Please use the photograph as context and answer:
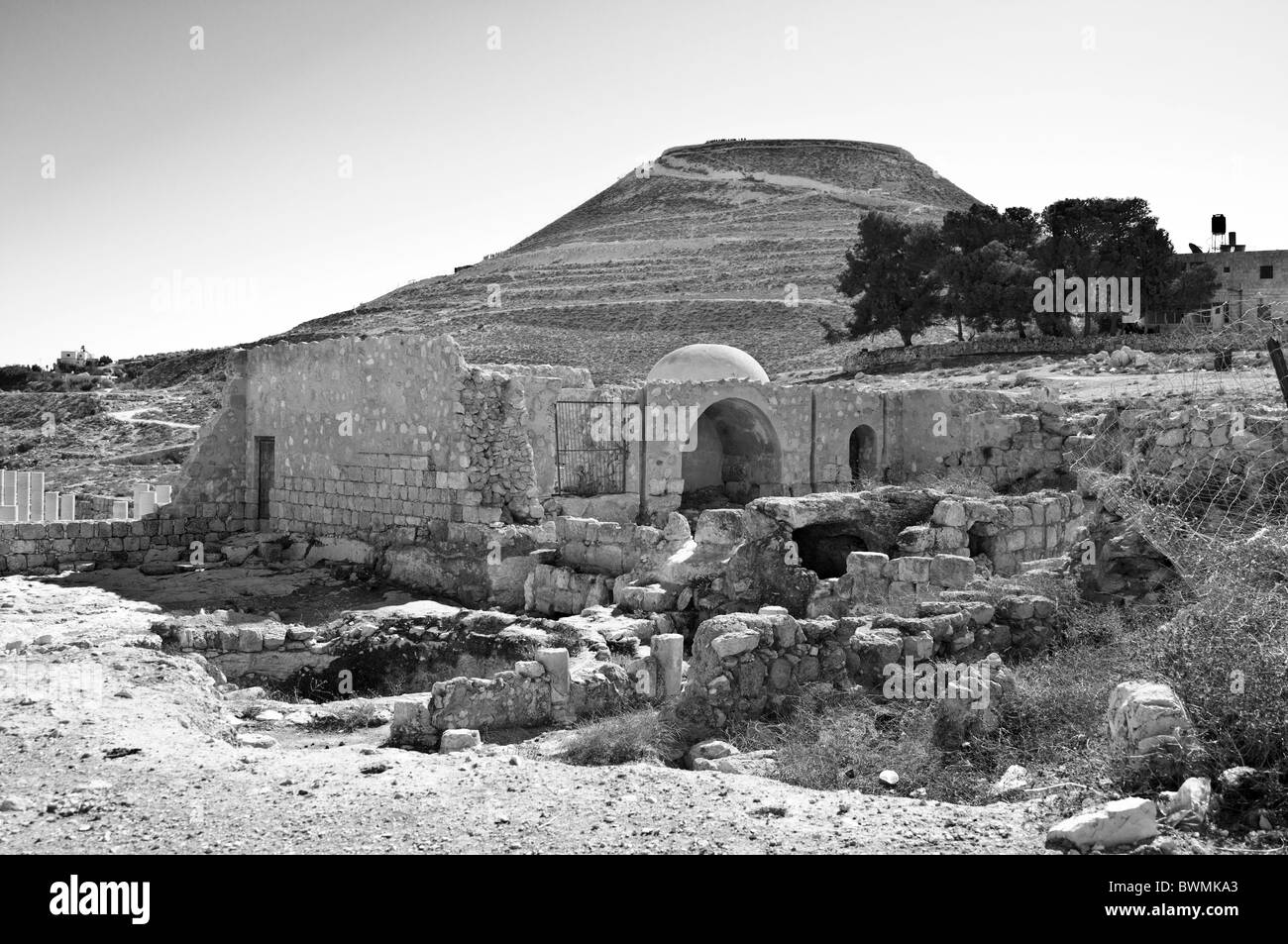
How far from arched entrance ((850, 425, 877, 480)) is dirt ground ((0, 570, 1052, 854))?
14.6 metres

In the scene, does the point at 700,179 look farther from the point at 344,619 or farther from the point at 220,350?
the point at 344,619

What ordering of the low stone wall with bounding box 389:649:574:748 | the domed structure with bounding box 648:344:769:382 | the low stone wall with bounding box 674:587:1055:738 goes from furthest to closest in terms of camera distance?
the domed structure with bounding box 648:344:769:382, the low stone wall with bounding box 389:649:574:748, the low stone wall with bounding box 674:587:1055:738

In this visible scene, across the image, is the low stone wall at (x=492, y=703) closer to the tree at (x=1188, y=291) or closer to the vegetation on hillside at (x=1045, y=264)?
the vegetation on hillside at (x=1045, y=264)

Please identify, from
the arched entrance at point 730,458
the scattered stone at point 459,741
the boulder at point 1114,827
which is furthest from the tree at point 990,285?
the boulder at point 1114,827

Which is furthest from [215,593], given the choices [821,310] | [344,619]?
[821,310]

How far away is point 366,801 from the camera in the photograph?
16.0 ft

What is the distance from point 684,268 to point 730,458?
55576 millimetres

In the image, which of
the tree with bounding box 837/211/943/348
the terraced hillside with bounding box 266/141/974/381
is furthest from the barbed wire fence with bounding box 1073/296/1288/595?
the terraced hillside with bounding box 266/141/974/381

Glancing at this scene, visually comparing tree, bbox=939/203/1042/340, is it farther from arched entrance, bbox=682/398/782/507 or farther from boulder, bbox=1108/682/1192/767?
boulder, bbox=1108/682/1192/767

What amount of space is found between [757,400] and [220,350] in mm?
43217

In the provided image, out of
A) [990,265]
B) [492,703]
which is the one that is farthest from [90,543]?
[990,265]

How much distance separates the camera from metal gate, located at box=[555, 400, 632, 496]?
16.2 m
